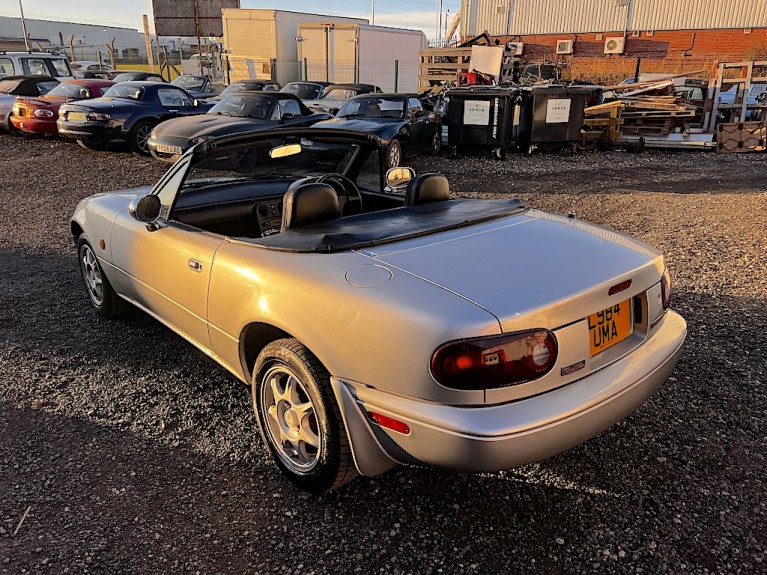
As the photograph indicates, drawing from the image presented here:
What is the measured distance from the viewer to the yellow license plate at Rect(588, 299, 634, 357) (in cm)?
222

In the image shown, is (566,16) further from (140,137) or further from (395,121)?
(140,137)

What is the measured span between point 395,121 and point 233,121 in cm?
297

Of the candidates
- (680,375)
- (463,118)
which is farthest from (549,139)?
(680,375)

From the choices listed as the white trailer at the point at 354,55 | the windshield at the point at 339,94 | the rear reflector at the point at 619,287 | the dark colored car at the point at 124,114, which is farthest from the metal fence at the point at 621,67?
the rear reflector at the point at 619,287

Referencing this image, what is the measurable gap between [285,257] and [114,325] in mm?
2476

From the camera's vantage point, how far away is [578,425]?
2.12m

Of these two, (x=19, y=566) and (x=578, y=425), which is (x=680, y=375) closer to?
(x=578, y=425)

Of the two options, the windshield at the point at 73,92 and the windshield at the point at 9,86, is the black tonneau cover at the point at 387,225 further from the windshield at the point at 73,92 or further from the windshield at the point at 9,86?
the windshield at the point at 9,86

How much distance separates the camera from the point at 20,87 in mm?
15594

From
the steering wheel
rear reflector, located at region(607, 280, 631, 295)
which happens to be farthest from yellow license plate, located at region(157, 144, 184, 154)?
rear reflector, located at region(607, 280, 631, 295)

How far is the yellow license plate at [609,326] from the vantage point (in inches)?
87.5

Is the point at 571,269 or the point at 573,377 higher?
the point at 571,269

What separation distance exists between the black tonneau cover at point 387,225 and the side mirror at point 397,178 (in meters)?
0.59

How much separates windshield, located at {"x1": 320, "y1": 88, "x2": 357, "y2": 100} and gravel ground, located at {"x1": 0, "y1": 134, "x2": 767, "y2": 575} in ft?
40.3
